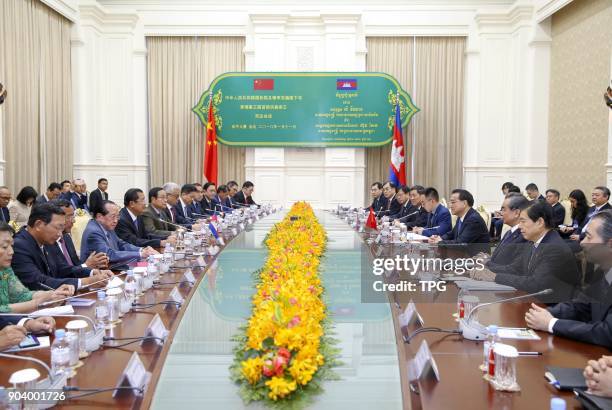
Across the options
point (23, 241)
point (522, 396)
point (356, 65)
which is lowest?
point (522, 396)

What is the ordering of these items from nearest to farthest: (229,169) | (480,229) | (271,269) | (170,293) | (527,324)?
(527,324) < (170,293) < (271,269) < (480,229) < (229,169)

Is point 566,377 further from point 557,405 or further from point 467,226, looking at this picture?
point 467,226

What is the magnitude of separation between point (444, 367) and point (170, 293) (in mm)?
1196

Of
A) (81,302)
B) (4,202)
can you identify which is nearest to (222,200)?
(4,202)

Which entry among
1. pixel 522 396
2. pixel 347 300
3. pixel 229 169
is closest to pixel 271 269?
pixel 347 300

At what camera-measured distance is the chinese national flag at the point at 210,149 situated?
8141 millimetres

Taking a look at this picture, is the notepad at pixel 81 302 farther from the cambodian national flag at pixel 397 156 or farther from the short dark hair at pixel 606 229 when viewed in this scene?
the cambodian national flag at pixel 397 156

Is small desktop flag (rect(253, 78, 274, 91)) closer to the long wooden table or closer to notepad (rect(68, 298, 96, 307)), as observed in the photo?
notepad (rect(68, 298, 96, 307))

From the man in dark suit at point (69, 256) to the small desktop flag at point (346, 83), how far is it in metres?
5.80

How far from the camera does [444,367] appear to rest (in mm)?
1441

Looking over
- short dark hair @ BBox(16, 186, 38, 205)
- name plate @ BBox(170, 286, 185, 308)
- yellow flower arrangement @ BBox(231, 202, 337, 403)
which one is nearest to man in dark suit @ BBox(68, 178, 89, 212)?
short dark hair @ BBox(16, 186, 38, 205)

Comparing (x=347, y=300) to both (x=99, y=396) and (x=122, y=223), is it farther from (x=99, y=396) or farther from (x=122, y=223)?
(x=122, y=223)

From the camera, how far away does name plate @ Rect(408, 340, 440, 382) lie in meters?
1.35

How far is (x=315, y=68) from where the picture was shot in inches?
328
